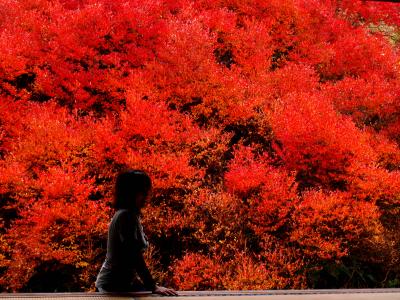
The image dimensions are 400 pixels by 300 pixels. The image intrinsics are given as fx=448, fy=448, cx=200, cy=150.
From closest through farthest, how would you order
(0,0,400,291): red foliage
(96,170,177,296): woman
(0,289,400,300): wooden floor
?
1. (96,170,177,296): woman
2. (0,289,400,300): wooden floor
3. (0,0,400,291): red foliage

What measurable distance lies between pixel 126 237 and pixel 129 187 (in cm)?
23

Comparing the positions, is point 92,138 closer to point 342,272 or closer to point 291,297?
point 342,272

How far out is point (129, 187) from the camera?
2111mm

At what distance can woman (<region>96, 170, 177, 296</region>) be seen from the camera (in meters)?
2.07

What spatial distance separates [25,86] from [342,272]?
384 inches

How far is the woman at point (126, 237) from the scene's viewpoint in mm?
2074

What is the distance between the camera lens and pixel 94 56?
42.3 ft

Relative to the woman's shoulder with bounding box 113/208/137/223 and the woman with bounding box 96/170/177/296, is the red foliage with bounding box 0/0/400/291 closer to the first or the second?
the woman with bounding box 96/170/177/296

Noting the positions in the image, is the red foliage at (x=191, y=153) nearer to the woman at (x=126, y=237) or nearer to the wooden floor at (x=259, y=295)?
the wooden floor at (x=259, y=295)

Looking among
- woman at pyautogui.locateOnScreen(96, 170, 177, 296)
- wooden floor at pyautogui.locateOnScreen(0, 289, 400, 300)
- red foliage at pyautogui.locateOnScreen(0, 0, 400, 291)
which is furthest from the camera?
red foliage at pyautogui.locateOnScreen(0, 0, 400, 291)

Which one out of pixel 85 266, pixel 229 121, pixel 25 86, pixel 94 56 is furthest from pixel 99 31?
pixel 85 266

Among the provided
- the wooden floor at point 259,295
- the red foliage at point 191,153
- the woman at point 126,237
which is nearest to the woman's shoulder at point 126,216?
the woman at point 126,237

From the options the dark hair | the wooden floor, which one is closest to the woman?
the dark hair

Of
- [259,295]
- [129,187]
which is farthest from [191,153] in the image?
[129,187]
